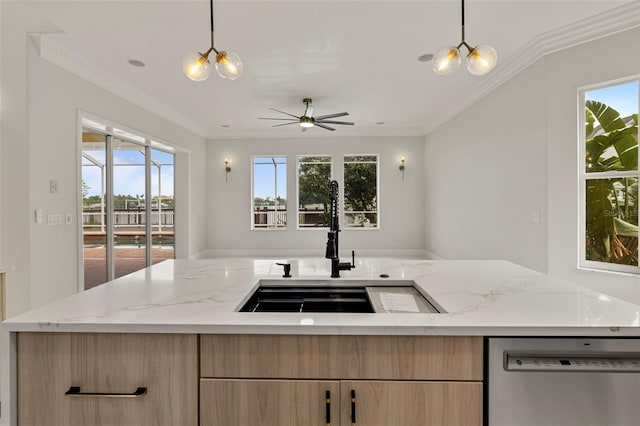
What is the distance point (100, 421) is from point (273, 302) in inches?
28.8

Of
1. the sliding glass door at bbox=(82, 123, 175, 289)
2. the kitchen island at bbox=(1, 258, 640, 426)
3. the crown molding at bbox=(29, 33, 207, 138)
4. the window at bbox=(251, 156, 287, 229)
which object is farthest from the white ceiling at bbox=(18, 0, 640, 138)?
the kitchen island at bbox=(1, 258, 640, 426)

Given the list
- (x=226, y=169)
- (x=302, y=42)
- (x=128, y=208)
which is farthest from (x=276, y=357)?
(x=226, y=169)

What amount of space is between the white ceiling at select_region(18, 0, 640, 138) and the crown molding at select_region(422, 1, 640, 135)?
0.02 metres

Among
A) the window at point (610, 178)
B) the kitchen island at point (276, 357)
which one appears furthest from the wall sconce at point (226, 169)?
the kitchen island at point (276, 357)

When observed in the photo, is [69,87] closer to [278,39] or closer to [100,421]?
[278,39]

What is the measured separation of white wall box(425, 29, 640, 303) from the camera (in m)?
→ 2.99

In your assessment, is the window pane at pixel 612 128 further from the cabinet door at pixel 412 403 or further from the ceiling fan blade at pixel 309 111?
the ceiling fan blade at pixel 309 111

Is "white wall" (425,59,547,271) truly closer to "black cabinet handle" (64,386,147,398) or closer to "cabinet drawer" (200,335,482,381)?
"cabinet drawer" (200,335,482,381)

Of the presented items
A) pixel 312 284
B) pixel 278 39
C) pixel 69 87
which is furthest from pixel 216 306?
pixel 69 87

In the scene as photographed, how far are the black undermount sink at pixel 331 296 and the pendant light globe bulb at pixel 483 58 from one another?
125 cm

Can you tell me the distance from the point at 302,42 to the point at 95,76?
102 inches

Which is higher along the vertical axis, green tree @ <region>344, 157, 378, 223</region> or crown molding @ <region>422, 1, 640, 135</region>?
crown molding @ <region>422, 1, 640, 135</region>

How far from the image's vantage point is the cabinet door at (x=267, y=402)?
990 millimetres

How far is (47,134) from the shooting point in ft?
10.7
